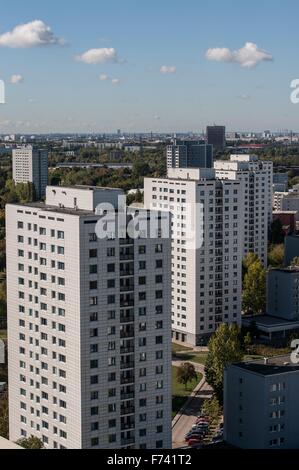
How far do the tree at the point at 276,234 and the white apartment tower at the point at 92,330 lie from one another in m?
16.3

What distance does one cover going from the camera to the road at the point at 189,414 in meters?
10.3

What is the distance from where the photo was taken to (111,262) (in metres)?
7.38

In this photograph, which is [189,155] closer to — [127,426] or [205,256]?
[205,256]

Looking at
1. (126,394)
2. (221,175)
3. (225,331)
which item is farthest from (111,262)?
(221,175)

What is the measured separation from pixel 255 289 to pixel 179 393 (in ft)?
16.5

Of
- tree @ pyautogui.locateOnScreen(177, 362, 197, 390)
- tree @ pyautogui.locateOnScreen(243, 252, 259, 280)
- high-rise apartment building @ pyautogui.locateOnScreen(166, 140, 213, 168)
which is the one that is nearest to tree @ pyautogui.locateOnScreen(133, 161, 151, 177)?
high-rise apartment building @ pyautogui.locateOnScreen(166, 140, 213, 168)

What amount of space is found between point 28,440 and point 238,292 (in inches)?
338

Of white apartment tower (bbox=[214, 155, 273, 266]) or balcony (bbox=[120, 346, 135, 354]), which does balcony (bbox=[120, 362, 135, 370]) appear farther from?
white apartment tower (bbox=[214, 155, 273, 266])

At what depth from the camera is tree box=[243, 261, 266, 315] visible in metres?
16.9

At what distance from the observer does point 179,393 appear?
12.4 m

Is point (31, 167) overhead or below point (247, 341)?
overhead

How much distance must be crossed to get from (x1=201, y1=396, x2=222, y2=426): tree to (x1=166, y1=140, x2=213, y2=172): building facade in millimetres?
31687

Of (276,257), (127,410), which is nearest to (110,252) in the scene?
(127,410)

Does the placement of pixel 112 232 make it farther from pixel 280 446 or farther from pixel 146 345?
pixel 280 446
